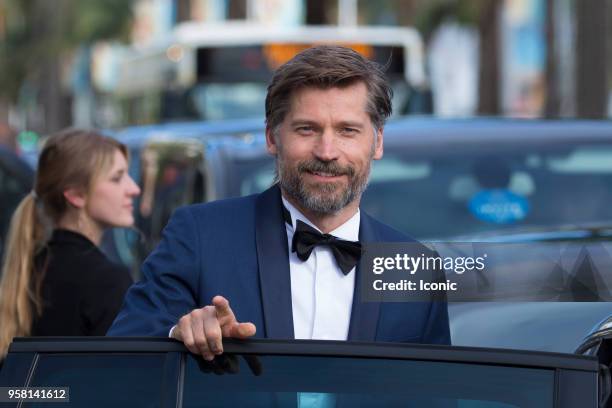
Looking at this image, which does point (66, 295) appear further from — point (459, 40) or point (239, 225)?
point (459, 40)

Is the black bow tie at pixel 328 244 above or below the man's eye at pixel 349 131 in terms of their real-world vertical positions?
below

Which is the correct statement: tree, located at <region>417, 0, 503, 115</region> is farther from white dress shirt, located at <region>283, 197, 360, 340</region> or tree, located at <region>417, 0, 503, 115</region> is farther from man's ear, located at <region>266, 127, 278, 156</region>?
white dress shirt, located at <region>283, 197, 360, 340</region>

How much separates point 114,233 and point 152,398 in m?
4.43

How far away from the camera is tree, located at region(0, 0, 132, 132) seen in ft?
131

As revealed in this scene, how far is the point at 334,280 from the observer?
3.26 meters

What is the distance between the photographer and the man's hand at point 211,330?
2.76 meters

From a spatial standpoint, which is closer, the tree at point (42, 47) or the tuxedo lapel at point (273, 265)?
the tuxedo lapel at point (273, 265)

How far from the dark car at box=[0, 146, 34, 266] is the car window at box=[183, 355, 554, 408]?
5966 mm

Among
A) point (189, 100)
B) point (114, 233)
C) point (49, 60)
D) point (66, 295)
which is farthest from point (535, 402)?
point (49, 60)

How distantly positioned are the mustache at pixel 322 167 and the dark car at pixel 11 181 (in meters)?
5.52

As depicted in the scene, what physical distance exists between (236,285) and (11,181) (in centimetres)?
571

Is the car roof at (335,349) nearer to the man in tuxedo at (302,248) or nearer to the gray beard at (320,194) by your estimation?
the man in tuxedo at (302,248)

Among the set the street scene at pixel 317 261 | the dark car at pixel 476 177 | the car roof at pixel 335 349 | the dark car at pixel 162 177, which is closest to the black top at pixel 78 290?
the street scene at pixel 317 261

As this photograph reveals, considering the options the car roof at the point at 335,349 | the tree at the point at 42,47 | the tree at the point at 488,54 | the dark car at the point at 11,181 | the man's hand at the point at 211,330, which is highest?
the tree at the point at 42,47
